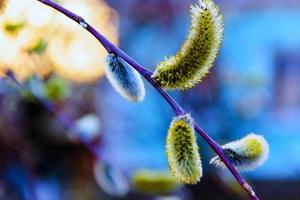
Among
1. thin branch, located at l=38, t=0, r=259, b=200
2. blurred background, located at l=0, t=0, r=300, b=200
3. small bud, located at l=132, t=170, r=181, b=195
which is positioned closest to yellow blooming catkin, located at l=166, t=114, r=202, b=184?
thin branch, located at l=38, t=0, r=259, b=200

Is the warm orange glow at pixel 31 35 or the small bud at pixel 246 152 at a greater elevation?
the warm orange glow at pixel 31 35

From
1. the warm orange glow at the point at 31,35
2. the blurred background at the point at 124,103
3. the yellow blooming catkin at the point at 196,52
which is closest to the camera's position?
the yellow blooming catkin at the point at 196,52

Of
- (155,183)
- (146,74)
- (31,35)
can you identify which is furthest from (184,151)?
(31,35)

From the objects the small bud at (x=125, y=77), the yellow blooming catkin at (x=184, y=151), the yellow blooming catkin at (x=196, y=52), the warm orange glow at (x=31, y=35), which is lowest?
the yellow blooming catkin at (x=184, y=151)

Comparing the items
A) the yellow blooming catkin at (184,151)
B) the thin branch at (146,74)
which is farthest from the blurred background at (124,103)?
the yellow blooming catkin at (184,151)

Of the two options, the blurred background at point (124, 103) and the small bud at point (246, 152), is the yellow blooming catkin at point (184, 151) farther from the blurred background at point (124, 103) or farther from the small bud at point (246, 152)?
the blurred background at point (124, 103)

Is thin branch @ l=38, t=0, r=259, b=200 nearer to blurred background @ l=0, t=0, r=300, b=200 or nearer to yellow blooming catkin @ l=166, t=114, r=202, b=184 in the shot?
yellow blooming catkin @ l=166, t=114, r=202, b=184
